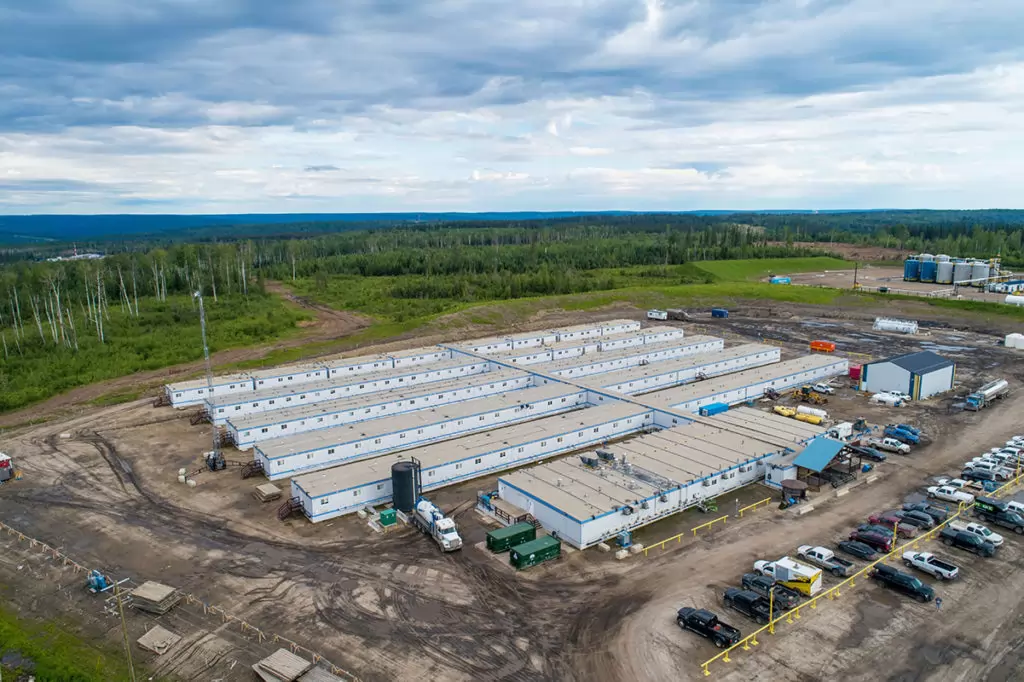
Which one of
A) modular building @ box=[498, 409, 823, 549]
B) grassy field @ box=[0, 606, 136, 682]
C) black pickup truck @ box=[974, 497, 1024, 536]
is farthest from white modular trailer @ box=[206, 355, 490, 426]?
black pickup truck @ box=[974, 497, 1024, 536]

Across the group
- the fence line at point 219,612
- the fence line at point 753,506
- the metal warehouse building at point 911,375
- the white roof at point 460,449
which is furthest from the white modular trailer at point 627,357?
the fence line at point 219,612

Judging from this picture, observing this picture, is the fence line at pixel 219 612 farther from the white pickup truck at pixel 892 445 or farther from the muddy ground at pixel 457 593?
the white pickup truck at pixel 892 445

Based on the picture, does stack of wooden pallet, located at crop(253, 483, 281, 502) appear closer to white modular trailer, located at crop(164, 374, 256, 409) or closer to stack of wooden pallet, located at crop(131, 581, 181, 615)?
stack of wooden pallet, located at crop(131, 581, 181, 615)

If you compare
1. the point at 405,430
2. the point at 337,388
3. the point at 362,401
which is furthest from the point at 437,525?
the point at 337,388

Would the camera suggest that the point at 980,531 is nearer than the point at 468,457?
Yes

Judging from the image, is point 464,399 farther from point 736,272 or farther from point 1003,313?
point 736,272

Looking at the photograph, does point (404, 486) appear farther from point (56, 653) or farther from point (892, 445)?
point (892, 445)
